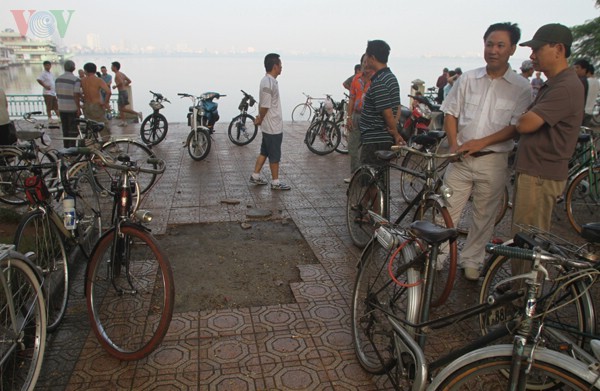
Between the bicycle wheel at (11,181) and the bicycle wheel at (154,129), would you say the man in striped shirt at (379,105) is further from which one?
the bicycle wheel at (154,129)

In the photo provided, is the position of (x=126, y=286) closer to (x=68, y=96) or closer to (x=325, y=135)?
(x=325, y=135)

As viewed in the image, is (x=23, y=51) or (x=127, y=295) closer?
(x=127, y=295)

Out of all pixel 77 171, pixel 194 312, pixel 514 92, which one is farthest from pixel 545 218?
pixel 77 171

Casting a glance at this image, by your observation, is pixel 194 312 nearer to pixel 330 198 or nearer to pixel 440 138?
pixel 440 138

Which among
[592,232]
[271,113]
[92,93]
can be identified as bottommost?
[92,93]

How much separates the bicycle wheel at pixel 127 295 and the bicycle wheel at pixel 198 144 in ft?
17.7

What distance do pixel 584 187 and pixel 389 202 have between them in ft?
8.58

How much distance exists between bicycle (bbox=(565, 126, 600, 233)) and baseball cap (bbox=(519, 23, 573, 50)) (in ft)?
8.91

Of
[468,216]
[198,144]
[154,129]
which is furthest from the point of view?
[154,129]

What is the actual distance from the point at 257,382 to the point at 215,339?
21.4 inches

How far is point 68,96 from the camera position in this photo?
9.14m

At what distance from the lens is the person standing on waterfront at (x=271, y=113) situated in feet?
21.3

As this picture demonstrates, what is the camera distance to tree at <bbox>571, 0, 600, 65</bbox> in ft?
38.1

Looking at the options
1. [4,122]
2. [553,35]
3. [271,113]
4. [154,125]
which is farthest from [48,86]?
[553,35]
